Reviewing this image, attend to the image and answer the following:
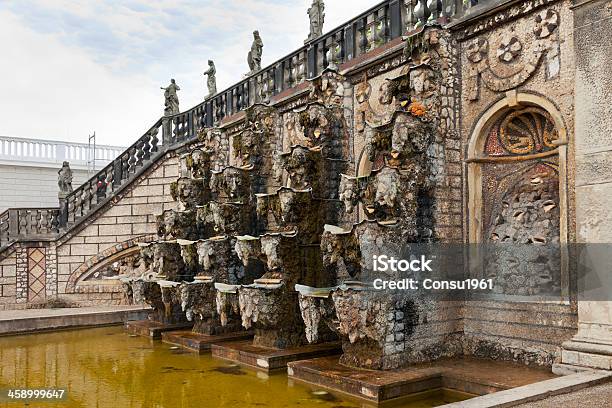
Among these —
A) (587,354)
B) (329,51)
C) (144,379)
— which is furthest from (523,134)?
(144,379)

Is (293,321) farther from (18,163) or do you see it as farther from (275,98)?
(18,163)

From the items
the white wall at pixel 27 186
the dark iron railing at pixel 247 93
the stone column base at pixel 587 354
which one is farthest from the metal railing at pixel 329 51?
the white wall at pixel 27 186

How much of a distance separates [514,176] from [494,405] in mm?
3803

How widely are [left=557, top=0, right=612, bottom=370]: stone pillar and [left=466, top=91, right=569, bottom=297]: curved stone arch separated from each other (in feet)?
1.40

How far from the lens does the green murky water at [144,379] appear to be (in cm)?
711

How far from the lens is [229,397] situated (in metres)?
7.30

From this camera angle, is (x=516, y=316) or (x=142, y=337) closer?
(x=516, y=316)

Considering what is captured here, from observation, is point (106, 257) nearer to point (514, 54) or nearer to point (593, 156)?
point (514, 54)

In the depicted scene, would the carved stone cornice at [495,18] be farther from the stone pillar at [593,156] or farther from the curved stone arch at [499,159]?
the curved stone arch at [499,159]

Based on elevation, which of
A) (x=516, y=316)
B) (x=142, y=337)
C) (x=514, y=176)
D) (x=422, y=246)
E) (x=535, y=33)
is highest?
(x=535, y=33)

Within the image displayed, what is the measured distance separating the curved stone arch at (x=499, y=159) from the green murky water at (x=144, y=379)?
7.00 ft

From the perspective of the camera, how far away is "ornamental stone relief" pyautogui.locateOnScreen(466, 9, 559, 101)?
7.20 m

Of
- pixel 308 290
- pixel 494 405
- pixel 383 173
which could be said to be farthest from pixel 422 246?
pixel 494 405

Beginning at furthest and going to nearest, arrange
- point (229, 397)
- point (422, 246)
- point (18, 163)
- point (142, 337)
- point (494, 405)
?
point (18, 163) < point (142, 337) < point (422, 246) < point (229, 397) < point (494, 405)
